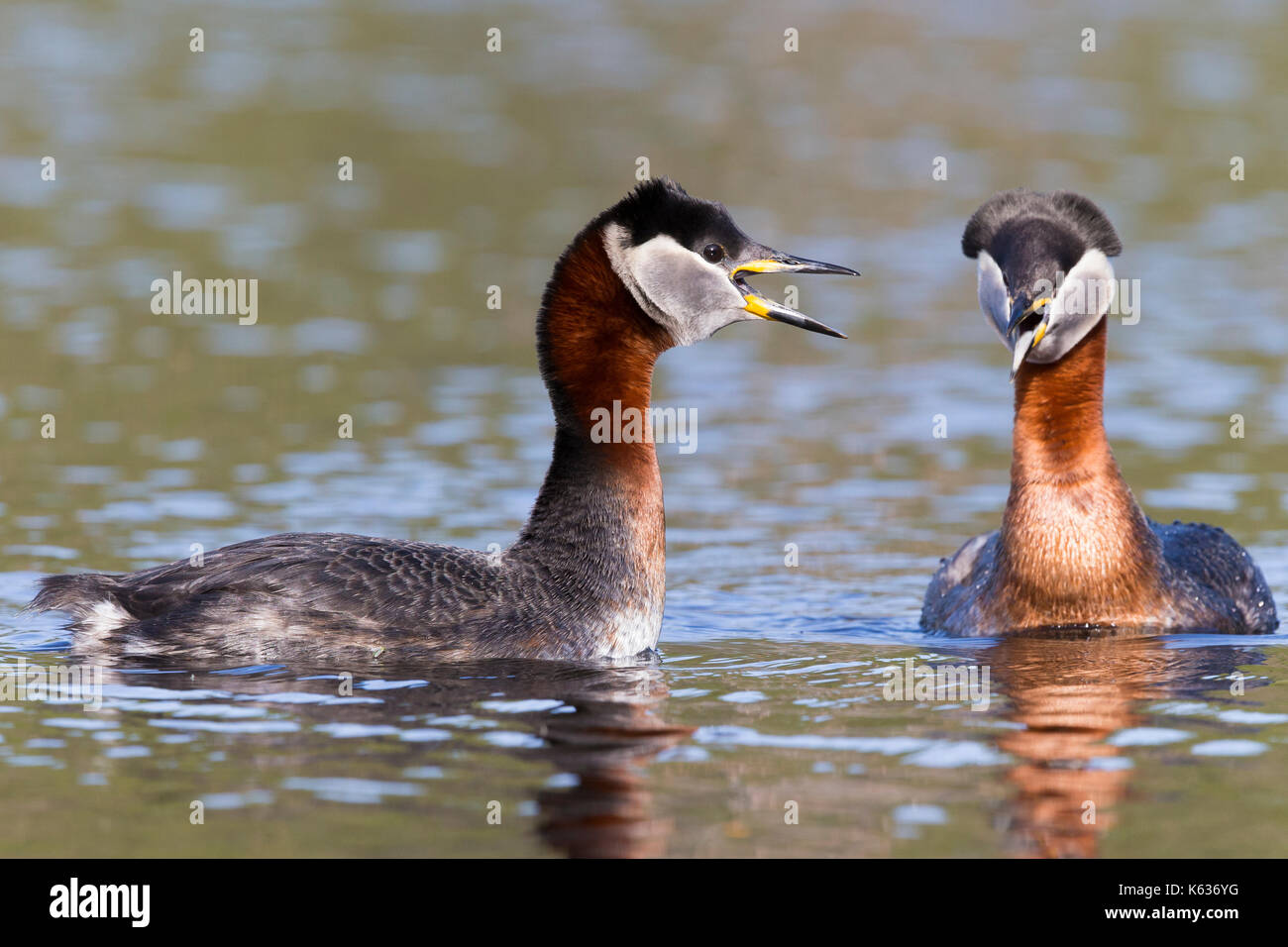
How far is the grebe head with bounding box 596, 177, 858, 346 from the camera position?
42.3 ft

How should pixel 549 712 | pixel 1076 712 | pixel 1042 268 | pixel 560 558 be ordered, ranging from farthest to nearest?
pixel 560 558, pixel 1042 268, pixel 1076 712, pixel 549 712

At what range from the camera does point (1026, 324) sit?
42.4ft

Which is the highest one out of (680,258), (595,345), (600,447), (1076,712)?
(680,258)

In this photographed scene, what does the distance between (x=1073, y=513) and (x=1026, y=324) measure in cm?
143

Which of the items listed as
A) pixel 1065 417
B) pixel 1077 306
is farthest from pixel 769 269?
pixel 1065 417

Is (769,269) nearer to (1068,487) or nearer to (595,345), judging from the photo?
(595,345)

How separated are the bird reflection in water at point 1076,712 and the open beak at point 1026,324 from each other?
6.19 feet

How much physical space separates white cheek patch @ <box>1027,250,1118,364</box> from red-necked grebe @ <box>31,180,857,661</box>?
149 centimetres

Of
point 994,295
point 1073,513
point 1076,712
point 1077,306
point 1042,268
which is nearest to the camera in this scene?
point 1076,712

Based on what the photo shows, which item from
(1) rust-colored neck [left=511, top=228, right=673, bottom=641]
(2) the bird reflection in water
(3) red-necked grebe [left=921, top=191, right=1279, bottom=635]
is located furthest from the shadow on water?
(3) red-necked grebe [left=921, top=191, right=1279, bottom=635]

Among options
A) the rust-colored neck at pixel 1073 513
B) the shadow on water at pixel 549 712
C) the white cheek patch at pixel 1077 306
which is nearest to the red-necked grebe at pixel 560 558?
the shadow on water at pixel 549 712
